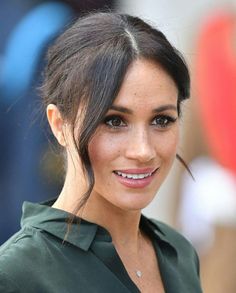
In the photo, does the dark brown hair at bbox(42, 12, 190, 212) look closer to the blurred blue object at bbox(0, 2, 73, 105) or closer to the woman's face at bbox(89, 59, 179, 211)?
the woman's face at bbox(89, 59, 179, 211)

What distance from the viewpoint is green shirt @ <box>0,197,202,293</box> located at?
1.92 metres

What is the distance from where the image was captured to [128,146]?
207 centimetres

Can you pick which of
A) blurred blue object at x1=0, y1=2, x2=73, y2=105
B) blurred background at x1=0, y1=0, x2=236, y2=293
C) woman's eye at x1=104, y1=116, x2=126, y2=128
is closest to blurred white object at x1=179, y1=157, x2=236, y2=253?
blurred background at x1=0, y1=0, x2=236, y2=293

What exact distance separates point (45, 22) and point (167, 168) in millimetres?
2845

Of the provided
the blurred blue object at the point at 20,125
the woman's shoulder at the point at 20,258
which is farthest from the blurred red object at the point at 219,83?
the woman's shoulder at the point at 20,258

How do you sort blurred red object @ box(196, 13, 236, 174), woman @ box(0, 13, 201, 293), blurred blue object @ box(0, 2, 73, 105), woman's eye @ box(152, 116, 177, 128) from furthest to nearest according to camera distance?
blurred red object @ box(196, 13, 236, 174)
blurred blue object @ box(0, 2, 73, 105)
woman's eye @ box(152, 116, 177, 128)
woman @ box(0, 13, 201, 293)

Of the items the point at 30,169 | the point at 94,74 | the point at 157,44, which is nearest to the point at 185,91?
the point at 157,44

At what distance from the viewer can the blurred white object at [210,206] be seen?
16.3 ft

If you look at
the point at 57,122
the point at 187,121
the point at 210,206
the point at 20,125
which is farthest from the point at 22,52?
the point at 57,122

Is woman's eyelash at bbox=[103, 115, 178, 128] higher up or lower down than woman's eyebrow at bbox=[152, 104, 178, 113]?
lower down

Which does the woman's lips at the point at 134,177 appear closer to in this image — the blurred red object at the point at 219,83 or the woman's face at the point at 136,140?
the woman's face at the point at 136,140

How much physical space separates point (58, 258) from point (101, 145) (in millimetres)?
296

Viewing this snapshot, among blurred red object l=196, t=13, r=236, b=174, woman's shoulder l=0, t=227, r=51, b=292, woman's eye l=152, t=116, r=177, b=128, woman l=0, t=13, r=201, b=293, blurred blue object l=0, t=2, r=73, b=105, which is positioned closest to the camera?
woman's shoulder l=0, t=227, r=51, b=292

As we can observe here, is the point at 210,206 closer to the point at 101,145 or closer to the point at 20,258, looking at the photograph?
the point at 101,145
